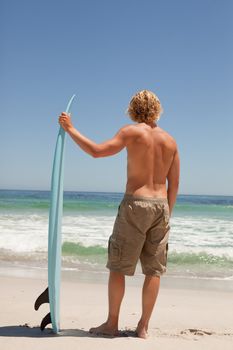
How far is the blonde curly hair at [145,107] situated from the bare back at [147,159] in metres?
0.07

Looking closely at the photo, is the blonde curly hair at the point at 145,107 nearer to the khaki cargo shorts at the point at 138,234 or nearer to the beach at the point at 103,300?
the khaki cargo shorts at the point at 138,234

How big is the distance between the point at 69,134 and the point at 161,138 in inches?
24.0

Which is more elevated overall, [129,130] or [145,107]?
[145,107]

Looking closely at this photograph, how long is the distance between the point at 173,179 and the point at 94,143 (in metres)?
0.65

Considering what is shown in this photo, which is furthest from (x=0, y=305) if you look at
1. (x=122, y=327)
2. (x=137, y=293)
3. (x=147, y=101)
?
(x=147, y=101)

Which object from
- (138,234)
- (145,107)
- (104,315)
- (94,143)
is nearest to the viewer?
(94,143)

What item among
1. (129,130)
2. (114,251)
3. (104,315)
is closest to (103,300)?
(104,315)

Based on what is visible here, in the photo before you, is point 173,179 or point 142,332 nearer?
point 142,332

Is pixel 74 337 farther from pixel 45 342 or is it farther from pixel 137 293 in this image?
pixel 137 293

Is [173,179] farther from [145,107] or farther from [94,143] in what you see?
[94,143]

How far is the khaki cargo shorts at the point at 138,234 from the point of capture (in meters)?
2.94

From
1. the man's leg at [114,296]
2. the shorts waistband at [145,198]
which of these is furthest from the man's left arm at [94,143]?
the man's leg at [114,296]

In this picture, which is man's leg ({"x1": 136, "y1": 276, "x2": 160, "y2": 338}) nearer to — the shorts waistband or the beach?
the beach

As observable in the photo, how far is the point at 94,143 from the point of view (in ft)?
9.31
